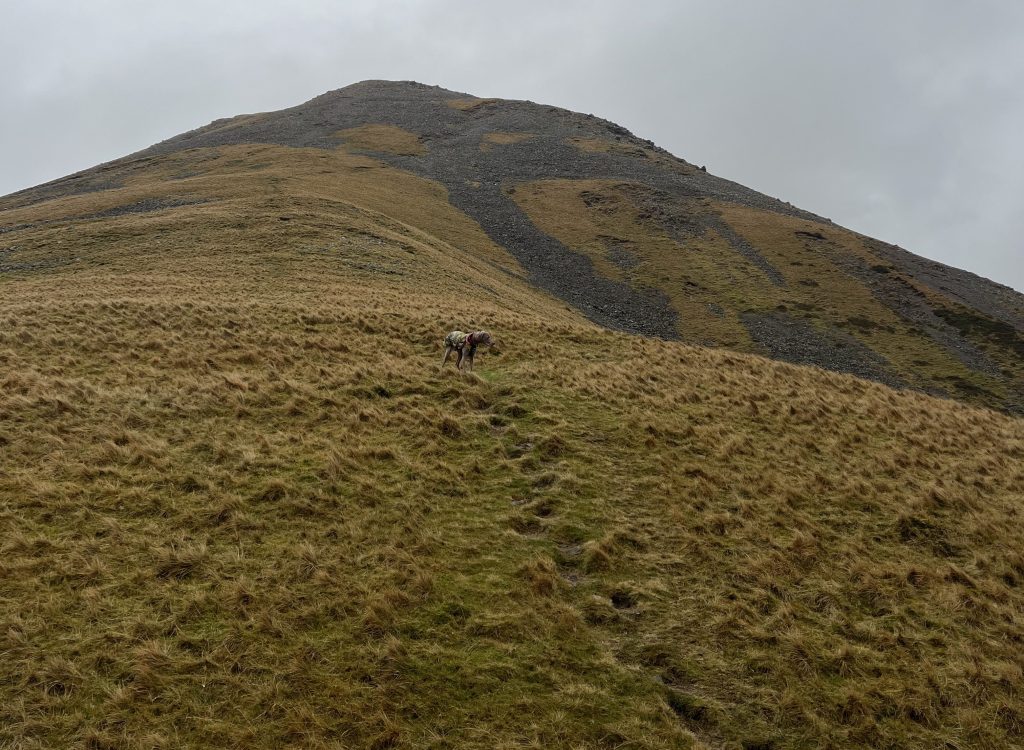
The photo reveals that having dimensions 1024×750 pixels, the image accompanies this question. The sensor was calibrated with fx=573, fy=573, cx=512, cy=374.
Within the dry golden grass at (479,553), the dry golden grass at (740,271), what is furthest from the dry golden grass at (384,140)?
the dry golden grass at (479,553)

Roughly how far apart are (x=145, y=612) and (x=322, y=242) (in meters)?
39.2

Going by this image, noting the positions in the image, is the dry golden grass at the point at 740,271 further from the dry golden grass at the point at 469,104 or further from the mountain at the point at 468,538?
the dry golden grass at the point at 469,104

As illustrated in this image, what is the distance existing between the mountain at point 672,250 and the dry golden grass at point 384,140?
1.40 ft

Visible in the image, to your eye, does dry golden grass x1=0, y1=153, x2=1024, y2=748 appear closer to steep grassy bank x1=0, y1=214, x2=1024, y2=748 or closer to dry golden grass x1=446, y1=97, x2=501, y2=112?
steep grassy bank x1=0, y1=214, x2=1024, y2=748

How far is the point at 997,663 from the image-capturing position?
28.4ft

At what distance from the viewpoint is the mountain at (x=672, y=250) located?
5647cm

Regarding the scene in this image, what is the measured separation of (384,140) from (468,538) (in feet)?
398

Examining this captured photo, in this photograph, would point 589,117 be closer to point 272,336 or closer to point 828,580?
point 272,336

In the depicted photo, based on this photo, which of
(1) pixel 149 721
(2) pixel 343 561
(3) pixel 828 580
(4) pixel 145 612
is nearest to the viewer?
(1) pixel 149 721

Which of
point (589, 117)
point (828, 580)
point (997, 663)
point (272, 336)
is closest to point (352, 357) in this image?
point (272, 336)

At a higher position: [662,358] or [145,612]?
[662,358]

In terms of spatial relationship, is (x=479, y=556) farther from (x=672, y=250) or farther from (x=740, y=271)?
(x=672, y=250)

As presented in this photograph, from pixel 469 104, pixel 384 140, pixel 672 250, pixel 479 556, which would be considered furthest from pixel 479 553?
pixel 469 104

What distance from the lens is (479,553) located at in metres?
10.5
